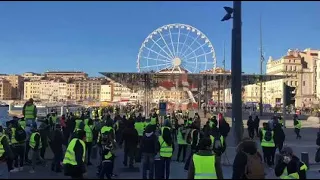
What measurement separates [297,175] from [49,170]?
856 cm

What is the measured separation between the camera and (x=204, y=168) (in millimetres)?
6176

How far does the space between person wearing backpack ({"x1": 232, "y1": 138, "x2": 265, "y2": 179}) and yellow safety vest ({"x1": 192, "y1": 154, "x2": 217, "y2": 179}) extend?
504 mm

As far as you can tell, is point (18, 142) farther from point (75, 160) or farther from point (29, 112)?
point (75, 160)

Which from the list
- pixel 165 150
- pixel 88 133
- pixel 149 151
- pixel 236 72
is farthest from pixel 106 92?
pixel 236 72

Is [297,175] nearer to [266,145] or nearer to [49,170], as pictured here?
[266,145]

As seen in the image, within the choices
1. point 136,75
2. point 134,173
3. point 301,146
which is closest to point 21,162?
point 134,173

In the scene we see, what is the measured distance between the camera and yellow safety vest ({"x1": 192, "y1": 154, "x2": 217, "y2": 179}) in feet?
20.2

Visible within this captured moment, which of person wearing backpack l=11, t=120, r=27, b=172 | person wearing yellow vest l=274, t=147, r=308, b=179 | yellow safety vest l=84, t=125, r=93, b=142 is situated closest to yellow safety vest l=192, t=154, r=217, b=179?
person wearing yellow vest l=274, t=147, r=308, b=179

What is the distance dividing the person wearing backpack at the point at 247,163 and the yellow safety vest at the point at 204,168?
1.65ft

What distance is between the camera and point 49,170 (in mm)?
13328

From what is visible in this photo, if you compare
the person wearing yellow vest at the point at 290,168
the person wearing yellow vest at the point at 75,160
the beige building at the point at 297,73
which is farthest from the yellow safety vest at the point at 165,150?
the beige building at the point at 297,73

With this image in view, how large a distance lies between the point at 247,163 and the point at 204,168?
857 mm

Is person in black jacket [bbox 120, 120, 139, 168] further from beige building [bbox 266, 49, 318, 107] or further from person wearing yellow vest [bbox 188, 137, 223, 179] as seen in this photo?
beige building [bbox 266, 49, 318, 107]

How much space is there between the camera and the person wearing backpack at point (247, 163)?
650 cm
